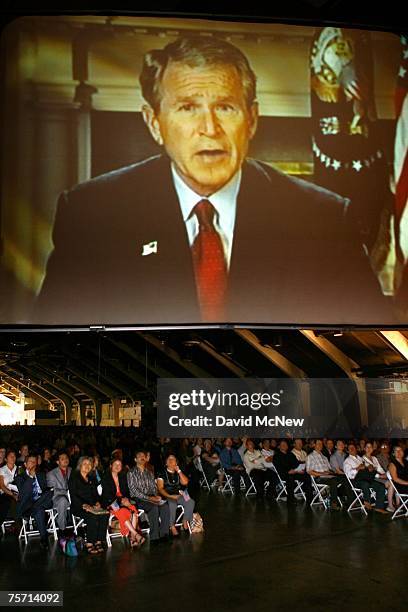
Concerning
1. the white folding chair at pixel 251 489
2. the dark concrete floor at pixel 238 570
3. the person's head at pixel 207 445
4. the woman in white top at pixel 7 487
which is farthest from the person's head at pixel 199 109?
the person's head at pixel 207 445

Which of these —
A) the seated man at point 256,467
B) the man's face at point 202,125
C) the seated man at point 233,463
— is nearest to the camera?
the man's face at point 202,125

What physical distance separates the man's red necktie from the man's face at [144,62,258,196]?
535mm

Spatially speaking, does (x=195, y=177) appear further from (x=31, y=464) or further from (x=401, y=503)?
(x=401, y=503)

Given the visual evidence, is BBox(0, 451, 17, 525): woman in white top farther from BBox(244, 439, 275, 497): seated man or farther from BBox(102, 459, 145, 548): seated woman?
BBox(244, 439, 275, 497): seated man

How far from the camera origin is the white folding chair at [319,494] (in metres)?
11.7

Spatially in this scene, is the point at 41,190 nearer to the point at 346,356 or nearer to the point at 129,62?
the point at 129,62

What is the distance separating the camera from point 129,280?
629 cm

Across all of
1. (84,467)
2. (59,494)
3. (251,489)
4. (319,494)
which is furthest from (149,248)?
(251,489)

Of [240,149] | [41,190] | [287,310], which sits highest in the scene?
[240,149]

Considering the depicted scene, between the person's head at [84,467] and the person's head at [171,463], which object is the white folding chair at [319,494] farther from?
the person's head at [84,467]

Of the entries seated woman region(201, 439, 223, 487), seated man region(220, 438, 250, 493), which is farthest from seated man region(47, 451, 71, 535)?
seated woman region(201, 439, 223, 487)

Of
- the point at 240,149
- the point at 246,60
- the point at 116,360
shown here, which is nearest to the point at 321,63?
the point at 246,60

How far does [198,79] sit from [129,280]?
225 centimetres

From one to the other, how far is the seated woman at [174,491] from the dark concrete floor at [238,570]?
0.33m
